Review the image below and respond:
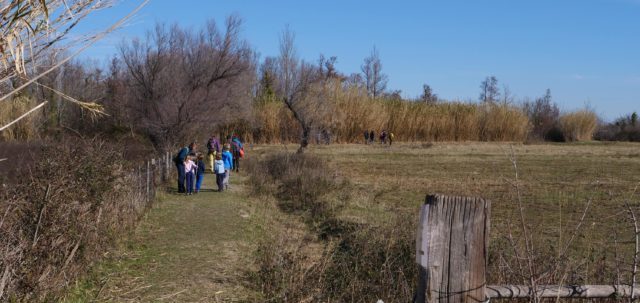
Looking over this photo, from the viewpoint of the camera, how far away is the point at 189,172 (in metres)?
15.1

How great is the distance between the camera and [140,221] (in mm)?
10914

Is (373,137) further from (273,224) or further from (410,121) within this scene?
(273,224)

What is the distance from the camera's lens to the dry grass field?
621 centimetres

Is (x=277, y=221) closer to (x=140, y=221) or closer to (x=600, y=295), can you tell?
(x=140, y=221)

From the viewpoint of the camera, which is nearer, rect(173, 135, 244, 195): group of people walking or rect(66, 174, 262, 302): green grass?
rect(66, 174, 262, 302): green grass

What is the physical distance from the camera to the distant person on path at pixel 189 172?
588 inches

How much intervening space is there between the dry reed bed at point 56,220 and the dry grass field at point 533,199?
4063 millimetres

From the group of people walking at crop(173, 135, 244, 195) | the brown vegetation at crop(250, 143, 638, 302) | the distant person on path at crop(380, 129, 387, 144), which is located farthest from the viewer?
the distant person on path at crop(380, 129, 387, 144)

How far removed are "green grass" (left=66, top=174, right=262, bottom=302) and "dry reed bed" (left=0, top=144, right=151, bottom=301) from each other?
0.30 metres

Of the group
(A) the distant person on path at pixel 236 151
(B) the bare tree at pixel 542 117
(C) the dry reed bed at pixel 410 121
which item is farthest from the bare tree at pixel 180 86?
(B) the bare tree at pixel 542 117

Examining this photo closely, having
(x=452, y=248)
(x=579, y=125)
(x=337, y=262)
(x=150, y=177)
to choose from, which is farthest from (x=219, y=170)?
(x=579, y=125)

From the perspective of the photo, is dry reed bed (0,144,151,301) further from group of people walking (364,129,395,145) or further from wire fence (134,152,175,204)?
group of people walking (364,129,395,145)

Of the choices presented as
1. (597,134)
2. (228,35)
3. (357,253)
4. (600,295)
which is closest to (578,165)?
(228,35)

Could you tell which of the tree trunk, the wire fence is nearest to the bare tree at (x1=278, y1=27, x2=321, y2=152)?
the tree trunk
